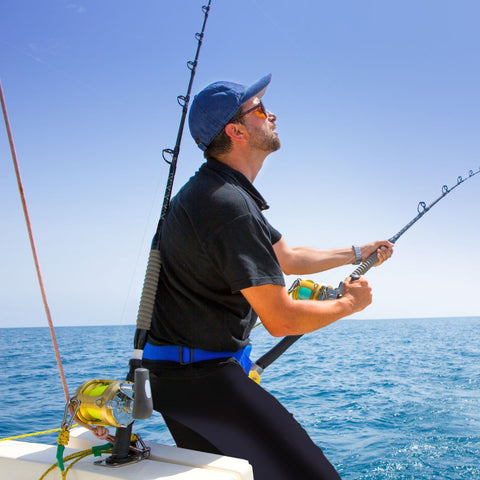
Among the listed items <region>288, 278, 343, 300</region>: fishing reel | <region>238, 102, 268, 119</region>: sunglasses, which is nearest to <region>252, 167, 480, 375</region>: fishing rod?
<region>288, 278, 343, 300</region>: fishing reel

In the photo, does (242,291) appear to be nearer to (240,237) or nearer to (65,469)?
(240,237)

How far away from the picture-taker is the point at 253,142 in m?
1.84

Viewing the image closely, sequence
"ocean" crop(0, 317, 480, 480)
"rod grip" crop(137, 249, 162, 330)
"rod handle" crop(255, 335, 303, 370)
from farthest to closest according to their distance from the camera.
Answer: "ocean" crop(0, 317, 480, 480)
"rod handle" crop(255, 335, 303, 370)
"rod grip" crop(137, 249, 162, 330)

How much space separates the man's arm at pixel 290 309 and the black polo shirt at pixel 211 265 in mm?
43

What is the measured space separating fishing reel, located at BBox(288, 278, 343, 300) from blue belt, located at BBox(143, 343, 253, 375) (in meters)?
0.63

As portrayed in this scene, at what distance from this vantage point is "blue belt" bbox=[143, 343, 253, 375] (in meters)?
1.52

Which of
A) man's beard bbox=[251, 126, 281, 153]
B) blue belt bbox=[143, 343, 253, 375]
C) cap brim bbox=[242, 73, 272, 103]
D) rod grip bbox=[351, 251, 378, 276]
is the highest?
cap brim bbox=[242, 73, 272, 103]

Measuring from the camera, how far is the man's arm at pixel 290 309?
4.76 ft

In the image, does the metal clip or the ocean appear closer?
the metal clip

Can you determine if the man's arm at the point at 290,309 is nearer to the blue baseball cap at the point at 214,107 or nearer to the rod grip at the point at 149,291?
the rod grip at the point at 149,291

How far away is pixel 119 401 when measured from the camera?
124 centimetres

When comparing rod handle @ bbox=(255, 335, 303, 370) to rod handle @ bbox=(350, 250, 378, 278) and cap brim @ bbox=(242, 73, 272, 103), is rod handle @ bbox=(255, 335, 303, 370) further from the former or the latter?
cap brim @ bbox=(242, 73, 272, 103)

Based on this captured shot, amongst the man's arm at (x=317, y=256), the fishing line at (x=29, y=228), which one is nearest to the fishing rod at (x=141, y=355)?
the fishing line at (x=29, y=228)

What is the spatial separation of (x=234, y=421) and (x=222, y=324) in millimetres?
300
